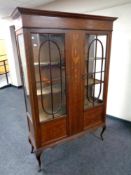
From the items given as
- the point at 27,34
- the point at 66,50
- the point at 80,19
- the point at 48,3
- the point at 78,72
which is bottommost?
the point at 78,72

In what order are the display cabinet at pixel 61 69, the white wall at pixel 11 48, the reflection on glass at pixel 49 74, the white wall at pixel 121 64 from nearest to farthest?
the display cabinet at pixel 61 69, the reflection on glass at pixel 49 74, the white wall at pixel 121 64, the white wall at pixel 11 48

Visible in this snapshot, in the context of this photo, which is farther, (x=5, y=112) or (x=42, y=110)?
(x=5, y=112)

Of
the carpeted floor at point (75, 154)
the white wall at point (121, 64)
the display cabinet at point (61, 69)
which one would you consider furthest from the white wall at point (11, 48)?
the display cabinet at point (61, 69)

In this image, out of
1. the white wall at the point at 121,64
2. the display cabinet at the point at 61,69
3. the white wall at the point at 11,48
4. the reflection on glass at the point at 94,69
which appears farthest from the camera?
the white wall at the point at 11,48

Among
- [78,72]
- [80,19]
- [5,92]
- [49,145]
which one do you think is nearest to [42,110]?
[49,145]

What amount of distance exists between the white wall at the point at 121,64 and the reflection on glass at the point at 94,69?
2.01ft

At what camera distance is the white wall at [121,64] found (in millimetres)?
2476

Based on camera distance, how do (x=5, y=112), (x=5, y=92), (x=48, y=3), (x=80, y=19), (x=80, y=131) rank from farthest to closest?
(x=5, y=92), (x=5, y=112), (x=48, y=3), (x=80, y=131), (x=80, y=19)

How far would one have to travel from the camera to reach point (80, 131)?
2.18m

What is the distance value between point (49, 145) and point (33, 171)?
0.38 metres

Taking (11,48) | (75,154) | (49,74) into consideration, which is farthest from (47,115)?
(11,48)

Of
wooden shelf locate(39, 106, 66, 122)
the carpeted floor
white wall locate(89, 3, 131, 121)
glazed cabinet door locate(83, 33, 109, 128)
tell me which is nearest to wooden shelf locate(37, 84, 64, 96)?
wooden shelf locate(39, 106, 66, 122)

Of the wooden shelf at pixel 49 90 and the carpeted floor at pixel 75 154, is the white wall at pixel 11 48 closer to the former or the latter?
the carpeted floor at pixel 75 154

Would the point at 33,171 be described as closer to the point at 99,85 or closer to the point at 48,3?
the point at 99,85
